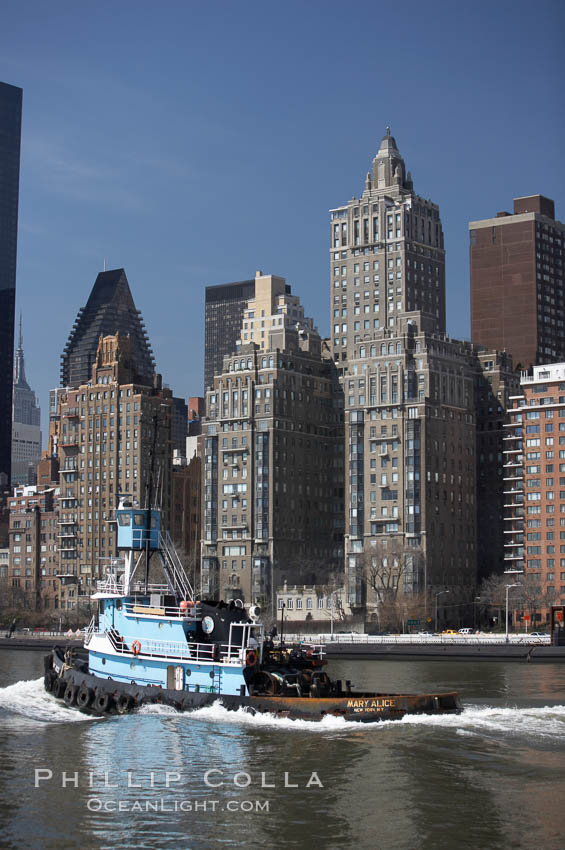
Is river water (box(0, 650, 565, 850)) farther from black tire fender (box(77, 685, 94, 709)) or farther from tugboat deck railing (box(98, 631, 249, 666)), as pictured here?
tugboat deck railing (box(98, 631, 249, 666))

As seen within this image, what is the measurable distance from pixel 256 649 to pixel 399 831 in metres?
29.0

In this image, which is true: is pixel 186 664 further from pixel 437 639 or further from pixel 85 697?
pixel 437 639

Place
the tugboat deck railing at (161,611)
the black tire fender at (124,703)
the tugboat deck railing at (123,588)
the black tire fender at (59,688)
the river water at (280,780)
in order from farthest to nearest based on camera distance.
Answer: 1. the black tire fender at (59,688)
2. the tugboat deck railing at (123,588)
3. the tugboat deck railing at (161,611)
4. the black tire fender at (124,703)
5. the river water at (280,780)

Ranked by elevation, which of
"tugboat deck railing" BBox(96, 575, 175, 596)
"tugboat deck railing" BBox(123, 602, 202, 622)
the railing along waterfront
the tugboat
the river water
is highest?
"tugboat deck railing" BBox(96, 575, 175, 596)

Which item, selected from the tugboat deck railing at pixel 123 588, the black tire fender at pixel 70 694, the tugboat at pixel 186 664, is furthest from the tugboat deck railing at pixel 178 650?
the black tire fender at pixel 70 694

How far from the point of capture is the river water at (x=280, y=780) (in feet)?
167

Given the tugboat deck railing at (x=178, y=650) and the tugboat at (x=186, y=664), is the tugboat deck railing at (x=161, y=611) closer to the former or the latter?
the tugboat at (x=186, y=664)

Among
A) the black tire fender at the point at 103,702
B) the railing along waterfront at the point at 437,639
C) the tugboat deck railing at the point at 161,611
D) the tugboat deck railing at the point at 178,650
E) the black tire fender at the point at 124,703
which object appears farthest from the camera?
the railing along waterfront at the point at 437,639

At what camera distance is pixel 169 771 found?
62.8m

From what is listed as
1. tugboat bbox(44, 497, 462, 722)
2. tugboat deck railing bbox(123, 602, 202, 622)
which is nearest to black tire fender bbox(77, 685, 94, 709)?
tugboat bbox(44, 497, 462, 722)

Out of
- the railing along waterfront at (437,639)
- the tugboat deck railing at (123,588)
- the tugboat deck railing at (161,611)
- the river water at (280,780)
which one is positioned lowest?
the river water at (280,780)

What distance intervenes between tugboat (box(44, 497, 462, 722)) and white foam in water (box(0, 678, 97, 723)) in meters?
0.83

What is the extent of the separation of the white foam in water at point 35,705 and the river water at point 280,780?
372mm

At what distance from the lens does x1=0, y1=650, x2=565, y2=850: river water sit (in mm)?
50750
